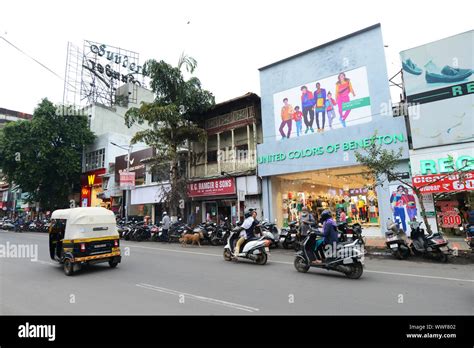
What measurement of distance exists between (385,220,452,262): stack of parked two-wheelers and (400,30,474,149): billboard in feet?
17.8

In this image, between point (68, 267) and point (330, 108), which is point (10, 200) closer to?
point (68, 267)

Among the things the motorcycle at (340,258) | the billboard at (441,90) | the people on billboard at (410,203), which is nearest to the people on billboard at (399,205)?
the people on billboard at (410,203)

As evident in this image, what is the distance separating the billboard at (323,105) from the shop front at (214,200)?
5.10 metres

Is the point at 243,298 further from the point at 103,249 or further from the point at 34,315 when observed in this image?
the point at 103,249

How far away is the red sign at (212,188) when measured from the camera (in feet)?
64.3

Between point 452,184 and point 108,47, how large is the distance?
127ft

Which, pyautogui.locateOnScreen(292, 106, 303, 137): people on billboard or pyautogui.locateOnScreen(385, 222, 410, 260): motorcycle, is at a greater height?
pyautogui.locateOnScreen(292, 106, 303, 137): people on billboard

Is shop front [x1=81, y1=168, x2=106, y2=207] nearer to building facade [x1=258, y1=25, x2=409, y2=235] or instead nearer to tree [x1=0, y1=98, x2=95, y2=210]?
tree [x1=0, y1=98, x2=95, y2=210]

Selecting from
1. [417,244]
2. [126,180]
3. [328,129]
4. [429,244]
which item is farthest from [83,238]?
[126,180]

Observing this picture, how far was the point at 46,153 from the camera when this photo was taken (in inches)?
1198

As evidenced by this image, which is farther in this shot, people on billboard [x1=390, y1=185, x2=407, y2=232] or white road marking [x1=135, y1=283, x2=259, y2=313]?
Result: people on billboard [x1=390, y1=185, x2=407, y2=232]

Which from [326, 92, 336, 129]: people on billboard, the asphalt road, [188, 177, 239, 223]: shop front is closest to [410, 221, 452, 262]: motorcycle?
the asphalt road

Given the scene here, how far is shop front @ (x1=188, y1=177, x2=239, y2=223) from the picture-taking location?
19812 mm

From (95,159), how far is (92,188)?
341cm
